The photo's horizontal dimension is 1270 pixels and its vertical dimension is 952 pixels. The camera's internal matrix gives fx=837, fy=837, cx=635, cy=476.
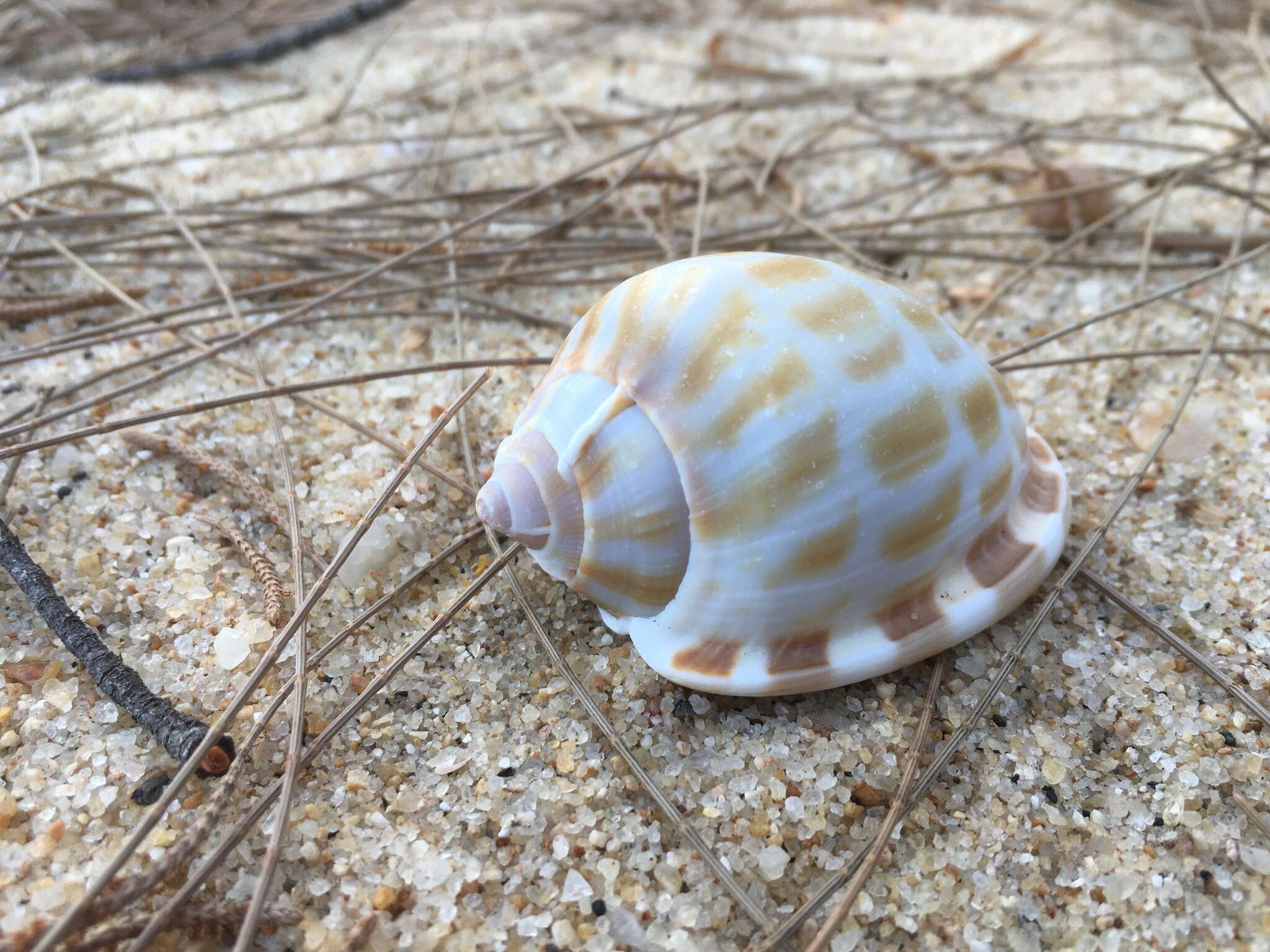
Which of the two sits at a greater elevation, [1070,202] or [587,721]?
[587,721]

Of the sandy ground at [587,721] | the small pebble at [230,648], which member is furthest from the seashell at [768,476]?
the small pebble at [230,648]

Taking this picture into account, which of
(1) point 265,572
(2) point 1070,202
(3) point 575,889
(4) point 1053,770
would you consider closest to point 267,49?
(1) point 265,572

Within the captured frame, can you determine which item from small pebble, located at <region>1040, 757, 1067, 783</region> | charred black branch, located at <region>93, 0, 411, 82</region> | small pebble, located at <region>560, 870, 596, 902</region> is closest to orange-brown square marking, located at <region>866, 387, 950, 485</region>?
small pebble, located at <region>1040, 757, 1067, 783</region>

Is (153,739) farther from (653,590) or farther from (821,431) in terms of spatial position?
(821,431)

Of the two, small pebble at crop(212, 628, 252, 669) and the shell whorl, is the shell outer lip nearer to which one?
the shell whorl

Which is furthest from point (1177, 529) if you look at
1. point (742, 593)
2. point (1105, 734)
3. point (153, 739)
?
point (153, 739)

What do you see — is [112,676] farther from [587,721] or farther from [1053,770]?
[1053,770]
